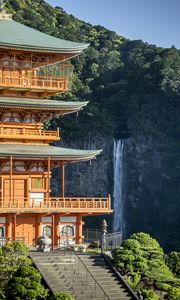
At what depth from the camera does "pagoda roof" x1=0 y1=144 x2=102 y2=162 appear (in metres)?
53.8

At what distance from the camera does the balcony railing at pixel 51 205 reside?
175ft

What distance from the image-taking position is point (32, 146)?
56219mm

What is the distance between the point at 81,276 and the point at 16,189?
33.3 feet

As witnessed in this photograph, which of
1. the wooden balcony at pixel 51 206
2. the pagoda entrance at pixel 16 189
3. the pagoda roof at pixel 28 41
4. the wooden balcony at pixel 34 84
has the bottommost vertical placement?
the wooden balcony at pixel 51 206

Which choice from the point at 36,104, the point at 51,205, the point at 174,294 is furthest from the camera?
the point at 36,104

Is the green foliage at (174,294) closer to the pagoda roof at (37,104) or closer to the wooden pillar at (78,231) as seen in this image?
the wooden pillar at (78,231)

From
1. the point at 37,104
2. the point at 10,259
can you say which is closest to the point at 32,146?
the point at 37,104

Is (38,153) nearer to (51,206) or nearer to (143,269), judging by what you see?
(51,206)

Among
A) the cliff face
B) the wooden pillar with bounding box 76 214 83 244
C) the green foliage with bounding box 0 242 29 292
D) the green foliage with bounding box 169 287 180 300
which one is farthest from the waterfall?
the green foliage with bounding box 0 242 29 292

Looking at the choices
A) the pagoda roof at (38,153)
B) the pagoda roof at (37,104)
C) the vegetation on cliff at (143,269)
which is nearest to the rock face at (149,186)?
the pagoda roof at (37,104)

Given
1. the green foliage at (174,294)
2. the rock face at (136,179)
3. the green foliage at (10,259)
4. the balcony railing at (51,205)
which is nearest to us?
the green foliage at (10,259)

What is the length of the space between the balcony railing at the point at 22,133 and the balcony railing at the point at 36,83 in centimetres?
222

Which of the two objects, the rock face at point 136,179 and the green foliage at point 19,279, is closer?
the green foliage at point 19,279

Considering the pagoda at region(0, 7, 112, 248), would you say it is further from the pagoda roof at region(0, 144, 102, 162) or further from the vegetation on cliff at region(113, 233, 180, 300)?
the vegetation on cliff at region(113, 233, 180, 300)
